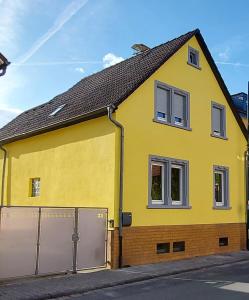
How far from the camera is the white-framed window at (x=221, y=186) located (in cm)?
1745

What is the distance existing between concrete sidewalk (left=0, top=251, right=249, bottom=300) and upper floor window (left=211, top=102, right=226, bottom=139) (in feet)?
18.6

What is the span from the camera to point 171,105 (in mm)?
15359

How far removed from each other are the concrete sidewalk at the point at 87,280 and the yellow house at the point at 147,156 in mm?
788

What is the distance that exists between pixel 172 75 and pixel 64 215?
6901 mm

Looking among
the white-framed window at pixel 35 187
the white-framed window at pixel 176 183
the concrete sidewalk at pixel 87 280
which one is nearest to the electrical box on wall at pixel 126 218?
the concrete sidewalk at pixel 87 280

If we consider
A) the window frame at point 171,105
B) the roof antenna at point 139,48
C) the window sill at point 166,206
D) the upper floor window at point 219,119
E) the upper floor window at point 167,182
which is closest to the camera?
the window sill at point 166,206

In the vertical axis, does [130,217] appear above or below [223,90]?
below

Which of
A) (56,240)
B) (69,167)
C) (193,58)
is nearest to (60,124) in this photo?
(69,167)

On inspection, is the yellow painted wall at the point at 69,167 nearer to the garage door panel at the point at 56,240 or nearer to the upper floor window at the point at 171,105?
the garage door panel at the point at 56,240

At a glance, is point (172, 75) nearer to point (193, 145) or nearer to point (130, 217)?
point (193, 145)

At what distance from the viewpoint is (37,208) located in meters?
11.0

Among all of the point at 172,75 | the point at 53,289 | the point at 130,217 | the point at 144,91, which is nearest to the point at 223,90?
the point at 172,75

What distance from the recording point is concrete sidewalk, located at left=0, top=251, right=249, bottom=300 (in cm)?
902

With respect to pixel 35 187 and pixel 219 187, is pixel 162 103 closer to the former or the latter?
pixel 219 187
